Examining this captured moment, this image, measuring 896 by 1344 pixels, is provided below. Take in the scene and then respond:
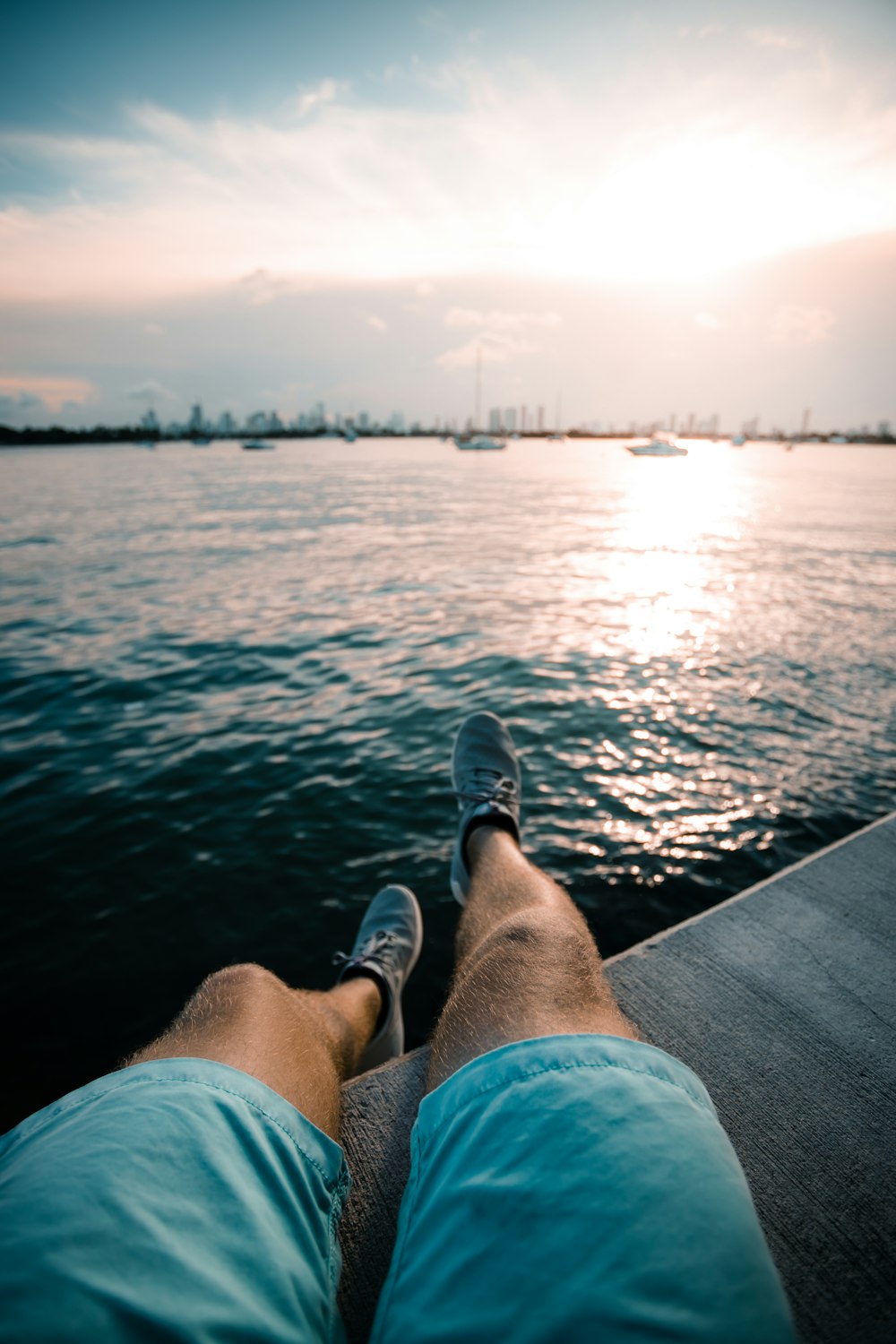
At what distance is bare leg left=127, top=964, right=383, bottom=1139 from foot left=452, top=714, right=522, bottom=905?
4.45 feet

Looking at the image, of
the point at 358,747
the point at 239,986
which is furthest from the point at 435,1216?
the point at 358,747

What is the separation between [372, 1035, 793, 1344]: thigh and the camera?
2.52ft

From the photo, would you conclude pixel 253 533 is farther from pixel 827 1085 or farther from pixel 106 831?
pixel 827 1085

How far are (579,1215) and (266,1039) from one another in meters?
0.98

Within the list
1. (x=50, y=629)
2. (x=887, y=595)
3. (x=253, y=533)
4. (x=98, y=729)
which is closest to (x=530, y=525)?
(x=253, y=533)

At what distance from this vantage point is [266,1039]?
158cm

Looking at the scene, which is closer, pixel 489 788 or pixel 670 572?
pixel 489 788

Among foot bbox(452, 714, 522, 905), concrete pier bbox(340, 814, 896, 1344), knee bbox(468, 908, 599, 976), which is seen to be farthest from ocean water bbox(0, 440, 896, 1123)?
knee bbox(468, 908, 599, 976)

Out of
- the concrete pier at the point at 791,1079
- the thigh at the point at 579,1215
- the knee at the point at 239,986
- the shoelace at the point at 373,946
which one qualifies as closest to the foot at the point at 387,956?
the shoelace at the point at 373,946

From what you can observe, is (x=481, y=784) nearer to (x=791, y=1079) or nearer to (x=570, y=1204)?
(x=791, y=1079)

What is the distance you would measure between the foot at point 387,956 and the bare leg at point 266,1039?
574 mm

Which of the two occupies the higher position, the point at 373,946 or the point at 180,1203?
the point at 180,1203

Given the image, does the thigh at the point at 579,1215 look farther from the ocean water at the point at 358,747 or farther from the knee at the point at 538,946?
the ocean water at the point at 358,747

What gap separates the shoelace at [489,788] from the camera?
12.5 feet
